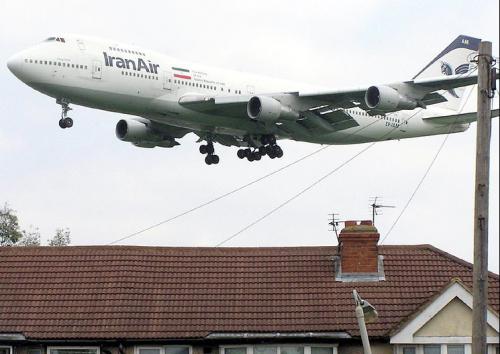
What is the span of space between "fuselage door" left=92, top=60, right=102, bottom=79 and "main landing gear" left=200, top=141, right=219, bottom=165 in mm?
8860

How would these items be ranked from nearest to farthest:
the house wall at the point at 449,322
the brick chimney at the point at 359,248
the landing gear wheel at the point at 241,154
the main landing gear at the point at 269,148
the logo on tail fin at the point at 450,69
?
the house wall at the point at 449,322, the brick chimney at the point at 359,248, the main landing gear at the point at 269,148, the landing gear wheel at the point at 241,154, the logo on tail fin at the point at 450,69

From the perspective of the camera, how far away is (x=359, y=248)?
31141 millimetres

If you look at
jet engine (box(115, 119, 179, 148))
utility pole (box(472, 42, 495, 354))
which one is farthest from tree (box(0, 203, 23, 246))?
utility pole (box(472, 42, 495, 354))

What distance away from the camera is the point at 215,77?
46031 mm

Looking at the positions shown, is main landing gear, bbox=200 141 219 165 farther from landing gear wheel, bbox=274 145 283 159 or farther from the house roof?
the house roof

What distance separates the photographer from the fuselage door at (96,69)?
40719 millimetres

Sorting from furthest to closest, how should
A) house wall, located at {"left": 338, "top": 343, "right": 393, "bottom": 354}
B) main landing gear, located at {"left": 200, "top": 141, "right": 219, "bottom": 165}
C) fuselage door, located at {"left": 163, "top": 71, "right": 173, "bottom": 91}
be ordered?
main landing gear, located at {"left": 200, "top": 141, "right": 219, "bottom": 165} → fuselage door, located at {"left": 163, "top": 71, "right": 173, "bottom": 91} → house wall, located at {"left": 338, "top": 343, "right": 393, "bottom": 354}

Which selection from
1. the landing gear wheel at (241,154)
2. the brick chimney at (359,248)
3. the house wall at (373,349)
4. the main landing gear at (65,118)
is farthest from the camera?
the landing gear wheel at (241,154)

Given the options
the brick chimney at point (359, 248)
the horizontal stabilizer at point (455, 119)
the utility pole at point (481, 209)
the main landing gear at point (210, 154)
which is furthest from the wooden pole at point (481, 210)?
the main landing gear at point (210, 154)

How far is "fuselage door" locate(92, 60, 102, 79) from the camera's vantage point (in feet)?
134

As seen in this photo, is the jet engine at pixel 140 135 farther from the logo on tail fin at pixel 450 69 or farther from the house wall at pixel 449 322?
the house wall at pixel 449 322

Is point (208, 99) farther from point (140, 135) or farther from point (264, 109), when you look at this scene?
point (140, 135)

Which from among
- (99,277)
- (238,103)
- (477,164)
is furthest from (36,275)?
(477,164)

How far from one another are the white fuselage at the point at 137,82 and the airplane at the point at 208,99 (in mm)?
38
